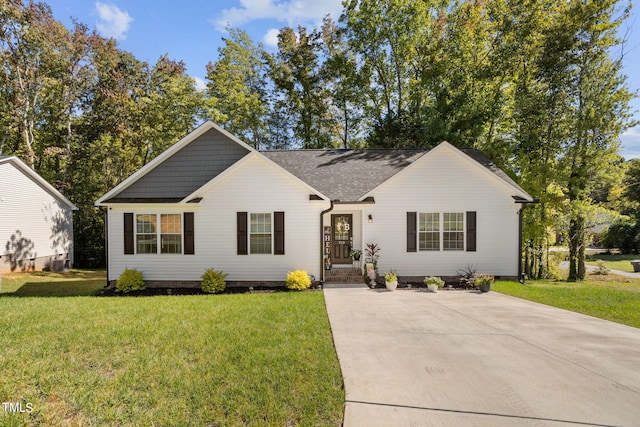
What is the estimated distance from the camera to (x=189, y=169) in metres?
12.5

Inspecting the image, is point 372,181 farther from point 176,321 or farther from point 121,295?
point 121,295

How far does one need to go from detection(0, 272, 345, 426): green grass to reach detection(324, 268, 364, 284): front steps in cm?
419

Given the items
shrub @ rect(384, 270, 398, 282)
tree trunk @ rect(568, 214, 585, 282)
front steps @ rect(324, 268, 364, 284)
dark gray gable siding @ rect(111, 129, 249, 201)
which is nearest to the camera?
shrub @ rect(384, 270, 398, 282)

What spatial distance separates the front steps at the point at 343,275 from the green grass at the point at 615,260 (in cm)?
1961

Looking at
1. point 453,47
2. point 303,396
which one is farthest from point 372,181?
point 453,47

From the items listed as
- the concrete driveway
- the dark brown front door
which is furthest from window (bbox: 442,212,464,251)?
the concrete driveway

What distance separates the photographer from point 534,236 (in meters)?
15.5

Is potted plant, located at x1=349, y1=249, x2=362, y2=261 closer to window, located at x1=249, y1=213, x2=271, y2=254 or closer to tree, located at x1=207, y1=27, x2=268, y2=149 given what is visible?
window, located at x1=249, y1=213, x2=271, y2=254

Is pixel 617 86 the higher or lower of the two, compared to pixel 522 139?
higher

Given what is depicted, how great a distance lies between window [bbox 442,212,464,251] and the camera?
11727mm

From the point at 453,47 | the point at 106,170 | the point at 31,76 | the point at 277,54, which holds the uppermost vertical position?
the point at 277,54

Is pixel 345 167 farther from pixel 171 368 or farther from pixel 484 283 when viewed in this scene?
pixel 171 368

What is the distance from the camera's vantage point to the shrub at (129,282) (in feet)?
36.2

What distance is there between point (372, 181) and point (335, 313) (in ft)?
22.1
